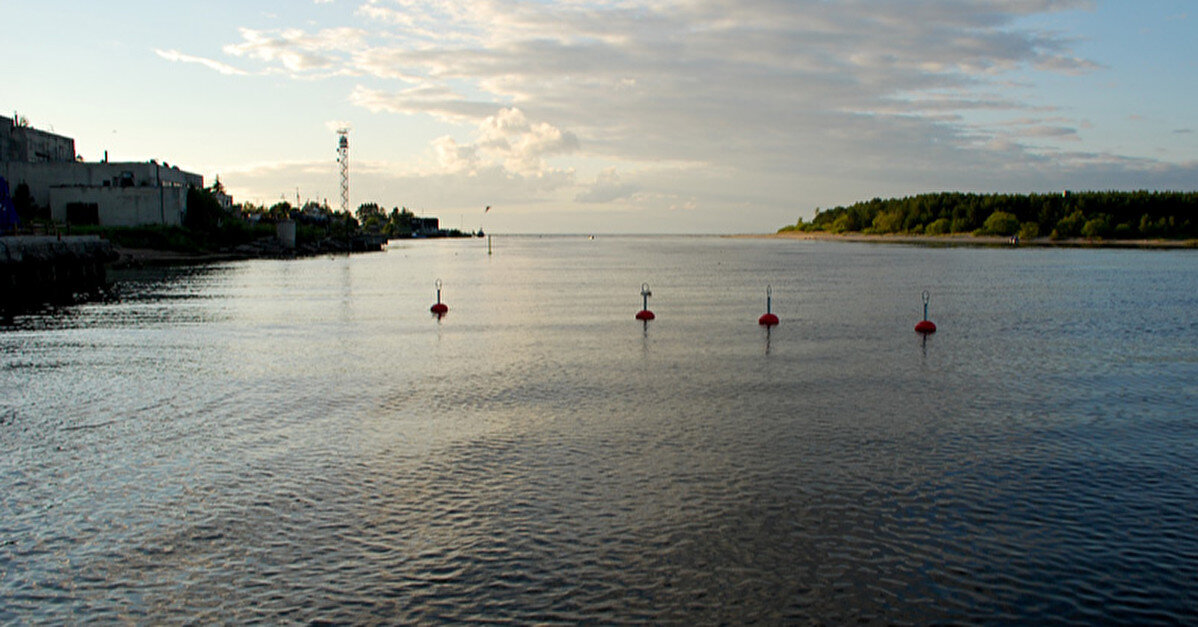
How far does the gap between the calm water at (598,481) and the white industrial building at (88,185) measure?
314 feet

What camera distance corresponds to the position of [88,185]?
→ 121625mm

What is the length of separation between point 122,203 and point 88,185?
5375 millimetres

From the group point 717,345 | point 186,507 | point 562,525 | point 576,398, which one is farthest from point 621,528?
point 717,345

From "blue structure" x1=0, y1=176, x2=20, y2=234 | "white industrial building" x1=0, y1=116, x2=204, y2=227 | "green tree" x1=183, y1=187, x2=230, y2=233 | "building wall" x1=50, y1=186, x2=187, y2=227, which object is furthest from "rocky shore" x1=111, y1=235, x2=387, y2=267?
"blue structure" x1=0, y1=176, x2=20, y2=234

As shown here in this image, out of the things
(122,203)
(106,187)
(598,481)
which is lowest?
(598,481)

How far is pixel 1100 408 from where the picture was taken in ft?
76.0

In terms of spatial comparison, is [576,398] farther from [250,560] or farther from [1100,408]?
[1100,408]

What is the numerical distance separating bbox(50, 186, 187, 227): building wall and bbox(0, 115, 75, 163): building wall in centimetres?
971

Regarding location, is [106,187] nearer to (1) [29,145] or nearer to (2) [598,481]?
(1) [29,145]

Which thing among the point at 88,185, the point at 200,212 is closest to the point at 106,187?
the point at 88,185

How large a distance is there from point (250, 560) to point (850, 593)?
8.53 metres

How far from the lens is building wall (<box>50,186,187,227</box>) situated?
11731cm

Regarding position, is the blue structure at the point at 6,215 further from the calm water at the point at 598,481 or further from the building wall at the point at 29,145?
the building wall at the point at 29,145

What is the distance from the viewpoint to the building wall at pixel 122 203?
117312 mm
